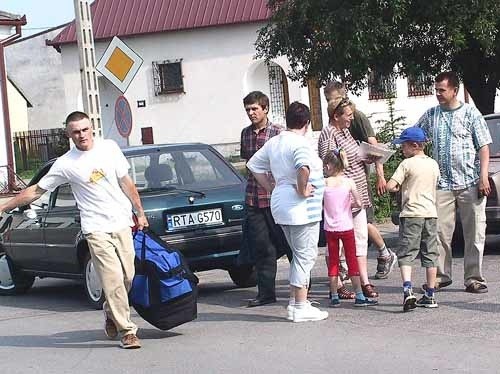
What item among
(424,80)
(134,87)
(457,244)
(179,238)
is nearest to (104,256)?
(179,238)

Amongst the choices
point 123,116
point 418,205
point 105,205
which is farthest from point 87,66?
point 418,205

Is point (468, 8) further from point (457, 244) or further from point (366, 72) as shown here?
point (457, 244)

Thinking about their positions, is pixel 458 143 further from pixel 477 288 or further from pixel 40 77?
pixel 40 77

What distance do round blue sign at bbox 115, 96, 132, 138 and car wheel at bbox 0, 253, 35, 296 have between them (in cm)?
395

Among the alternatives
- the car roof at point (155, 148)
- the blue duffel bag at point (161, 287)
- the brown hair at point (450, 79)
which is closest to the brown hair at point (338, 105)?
the brown hair at point (450, 79)

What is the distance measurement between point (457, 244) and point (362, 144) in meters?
3.60

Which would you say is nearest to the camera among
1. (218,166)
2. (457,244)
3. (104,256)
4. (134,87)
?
(104,256)

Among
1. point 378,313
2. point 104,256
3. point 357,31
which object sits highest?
point 357,31

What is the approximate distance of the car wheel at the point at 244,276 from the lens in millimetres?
11488

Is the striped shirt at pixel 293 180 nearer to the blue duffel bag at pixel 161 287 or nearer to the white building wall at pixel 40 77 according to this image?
the blue duffel bag at pixel 161 287

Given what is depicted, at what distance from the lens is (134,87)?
42.3 m

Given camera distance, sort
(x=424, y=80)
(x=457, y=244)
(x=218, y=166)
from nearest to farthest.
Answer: (x=218, y=166) → (x=457, y=244) → (x=424, y=80)

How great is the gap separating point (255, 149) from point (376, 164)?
3.60 ft

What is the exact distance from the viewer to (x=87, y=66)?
15586 mm
